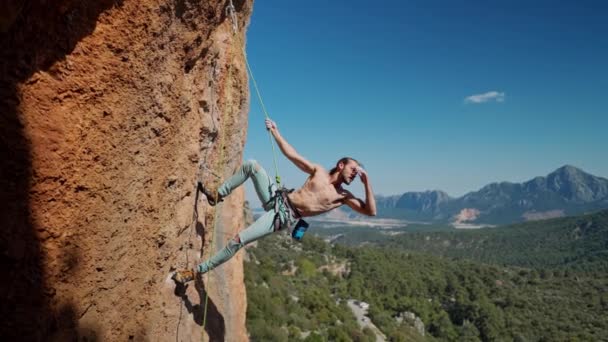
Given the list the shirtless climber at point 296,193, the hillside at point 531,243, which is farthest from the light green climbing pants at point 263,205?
the hillside at point 531,243

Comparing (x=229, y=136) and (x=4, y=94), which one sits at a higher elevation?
(x=229, y=136)

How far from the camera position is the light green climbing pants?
5.27 meters

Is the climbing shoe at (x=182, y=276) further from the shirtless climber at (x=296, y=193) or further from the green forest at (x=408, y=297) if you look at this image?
the green forest at (x=408, y=297)

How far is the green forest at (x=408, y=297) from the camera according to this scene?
4169cm

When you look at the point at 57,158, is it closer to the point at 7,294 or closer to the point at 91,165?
the point at 91,165

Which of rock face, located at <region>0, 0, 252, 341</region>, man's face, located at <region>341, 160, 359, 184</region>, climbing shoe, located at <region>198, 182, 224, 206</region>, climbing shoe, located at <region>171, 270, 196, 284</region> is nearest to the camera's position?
rock face, located at <region>0, 0, 252, 341</region>

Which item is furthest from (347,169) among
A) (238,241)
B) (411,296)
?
(411,296)

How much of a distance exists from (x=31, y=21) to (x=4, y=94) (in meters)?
0.54

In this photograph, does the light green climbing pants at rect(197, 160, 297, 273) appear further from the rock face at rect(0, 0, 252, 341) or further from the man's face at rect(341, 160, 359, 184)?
the man's face at rect(341, 160, 359, 184)

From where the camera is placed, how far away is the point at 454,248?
6467 inches

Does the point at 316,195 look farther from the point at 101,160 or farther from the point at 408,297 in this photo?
the point at 408,297

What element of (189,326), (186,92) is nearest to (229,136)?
(186,92)

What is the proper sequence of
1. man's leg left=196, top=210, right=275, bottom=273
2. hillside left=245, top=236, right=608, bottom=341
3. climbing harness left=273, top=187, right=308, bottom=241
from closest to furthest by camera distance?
1. man's leg left=196, top=210, right=275, bottom=273
2. climbing harness left=273, top=187, right=308, bottom=241
3. hillside left=245, top=236, right=608, bottom=341

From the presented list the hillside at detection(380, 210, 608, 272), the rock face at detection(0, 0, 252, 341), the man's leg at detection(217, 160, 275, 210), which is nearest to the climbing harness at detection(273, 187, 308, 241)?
the man's leg at detection(217, 160, 275, 210)
